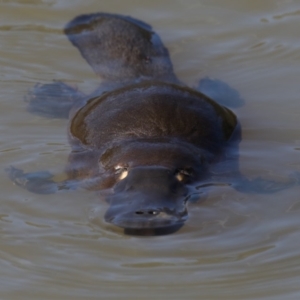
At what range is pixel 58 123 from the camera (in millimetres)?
5324

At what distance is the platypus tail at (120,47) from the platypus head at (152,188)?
129cm

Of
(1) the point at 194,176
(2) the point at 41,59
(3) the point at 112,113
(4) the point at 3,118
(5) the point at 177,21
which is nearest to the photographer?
(1) the point at 194,176

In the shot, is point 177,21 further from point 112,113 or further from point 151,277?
point 151,277

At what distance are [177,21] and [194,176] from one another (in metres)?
2.56

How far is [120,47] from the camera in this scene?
6.01 metres

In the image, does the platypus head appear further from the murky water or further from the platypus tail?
the platypus tail

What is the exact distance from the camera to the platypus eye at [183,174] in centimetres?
432

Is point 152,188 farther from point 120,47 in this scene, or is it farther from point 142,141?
point 120,47

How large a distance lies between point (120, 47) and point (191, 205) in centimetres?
212

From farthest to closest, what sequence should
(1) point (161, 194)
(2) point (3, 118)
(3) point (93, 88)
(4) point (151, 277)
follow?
(3) point (93, 88)
(2) point (3, 118)
(1) point (161, 194)
(4) point (151, 277)

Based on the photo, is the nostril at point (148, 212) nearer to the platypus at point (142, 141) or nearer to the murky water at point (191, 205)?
the platypus at point (142, 141)

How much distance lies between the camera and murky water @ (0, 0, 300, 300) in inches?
141

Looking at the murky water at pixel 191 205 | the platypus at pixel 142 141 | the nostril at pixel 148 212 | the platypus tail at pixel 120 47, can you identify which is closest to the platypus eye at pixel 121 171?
the platypus at pixel 142 141

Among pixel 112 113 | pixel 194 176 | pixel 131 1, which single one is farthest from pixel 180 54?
pixel 194 176
